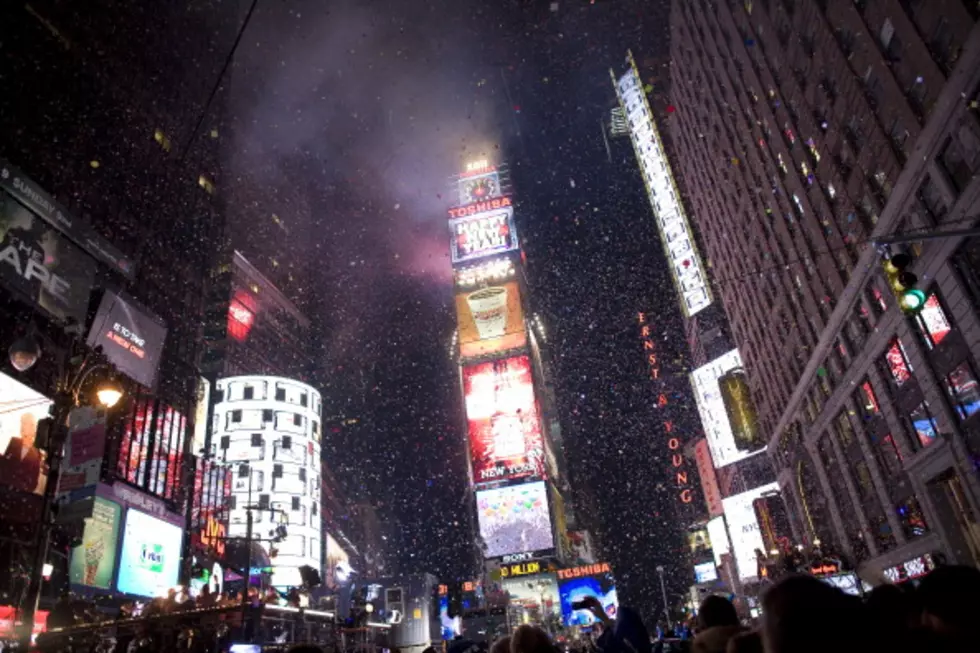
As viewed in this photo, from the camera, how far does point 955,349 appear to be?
24812 mm

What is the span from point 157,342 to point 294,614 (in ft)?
99.2

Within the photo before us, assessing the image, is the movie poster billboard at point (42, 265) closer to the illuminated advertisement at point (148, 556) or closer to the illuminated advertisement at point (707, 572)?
the illuminated advertisement at point (148, 556)

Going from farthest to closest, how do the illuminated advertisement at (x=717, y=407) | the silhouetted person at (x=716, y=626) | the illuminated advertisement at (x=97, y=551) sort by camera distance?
1. the illuminated advertisement at (x=717, y=407)
2. the illuminated advertisement at (x=97, y=551)
3. the silhouetted person at (x=716, y=626)

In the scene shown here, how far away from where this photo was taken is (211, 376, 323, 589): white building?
6241cm

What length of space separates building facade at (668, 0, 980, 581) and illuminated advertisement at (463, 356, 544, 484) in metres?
25.3

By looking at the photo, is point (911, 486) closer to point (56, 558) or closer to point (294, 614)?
point (294, 614)

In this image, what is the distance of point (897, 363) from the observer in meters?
30.0

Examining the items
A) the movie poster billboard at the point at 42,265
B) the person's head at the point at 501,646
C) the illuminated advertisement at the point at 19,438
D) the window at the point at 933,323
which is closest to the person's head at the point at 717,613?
the person's head at the point at 501,646

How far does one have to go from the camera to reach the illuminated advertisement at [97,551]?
92.3 ft

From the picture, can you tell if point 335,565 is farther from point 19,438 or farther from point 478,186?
point 478,186

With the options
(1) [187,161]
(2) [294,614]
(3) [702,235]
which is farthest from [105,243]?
(3) [702,235]

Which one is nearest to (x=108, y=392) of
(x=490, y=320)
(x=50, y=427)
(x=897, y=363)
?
(x=50, y=427)

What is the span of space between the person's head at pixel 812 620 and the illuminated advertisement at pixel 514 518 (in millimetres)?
65649

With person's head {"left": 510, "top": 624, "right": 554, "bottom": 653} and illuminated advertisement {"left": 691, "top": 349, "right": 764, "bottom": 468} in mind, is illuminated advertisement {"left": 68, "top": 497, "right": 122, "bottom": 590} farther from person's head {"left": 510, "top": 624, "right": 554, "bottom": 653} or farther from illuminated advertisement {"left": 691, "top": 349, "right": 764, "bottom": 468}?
illuminated advertisement {"left": 691, "top": 349, "right": 764, "bottom": 468}
